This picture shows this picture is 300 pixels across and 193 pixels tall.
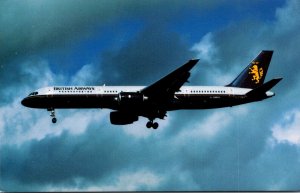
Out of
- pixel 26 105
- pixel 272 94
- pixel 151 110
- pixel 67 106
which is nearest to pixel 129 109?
pixel 151 110

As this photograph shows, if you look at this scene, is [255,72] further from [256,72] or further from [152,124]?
[152,124]

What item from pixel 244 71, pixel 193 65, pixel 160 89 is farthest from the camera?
pixel 244 71

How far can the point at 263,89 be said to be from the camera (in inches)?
1837

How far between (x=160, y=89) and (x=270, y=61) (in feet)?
50.6

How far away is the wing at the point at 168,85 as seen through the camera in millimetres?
42916

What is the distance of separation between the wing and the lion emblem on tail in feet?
38.8

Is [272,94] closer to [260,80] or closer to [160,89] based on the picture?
[260,80]

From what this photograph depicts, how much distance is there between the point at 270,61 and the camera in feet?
180

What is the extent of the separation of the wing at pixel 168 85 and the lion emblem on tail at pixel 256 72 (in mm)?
11830

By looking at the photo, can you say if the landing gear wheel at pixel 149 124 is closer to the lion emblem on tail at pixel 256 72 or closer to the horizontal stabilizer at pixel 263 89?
the horizontal stabilizer at pixel 263 89


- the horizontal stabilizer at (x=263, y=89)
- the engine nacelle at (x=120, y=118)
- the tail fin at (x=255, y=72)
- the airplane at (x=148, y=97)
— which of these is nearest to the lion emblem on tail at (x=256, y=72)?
the tail fin at (x=255, y=72)

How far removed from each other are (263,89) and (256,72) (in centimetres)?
818

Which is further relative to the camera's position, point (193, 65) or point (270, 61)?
point (270, 61)

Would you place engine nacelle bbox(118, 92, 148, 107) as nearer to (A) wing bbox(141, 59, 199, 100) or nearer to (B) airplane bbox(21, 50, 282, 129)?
(B) airplane bbox(21, 50, 282, 129)
